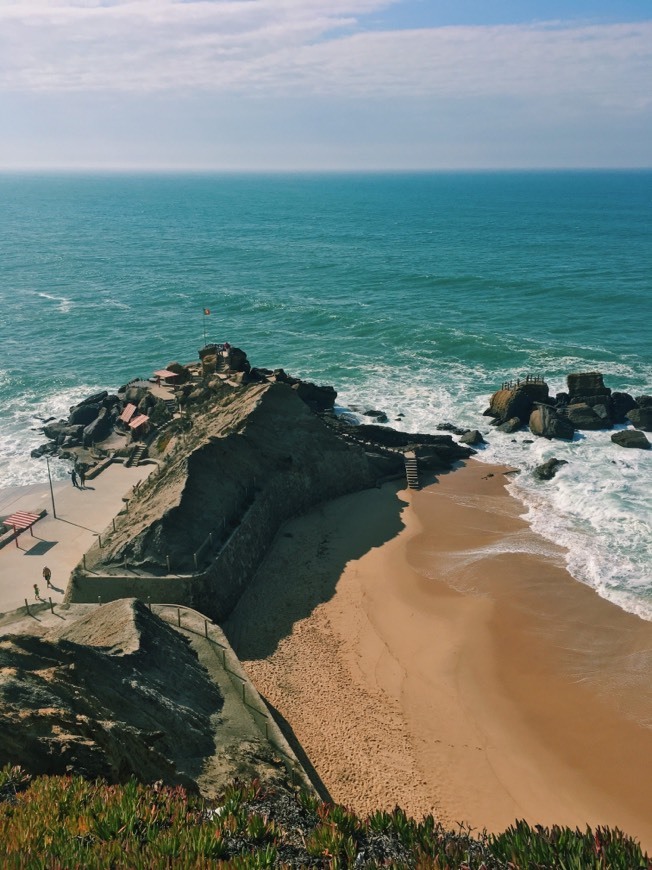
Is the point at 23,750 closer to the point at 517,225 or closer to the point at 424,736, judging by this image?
the point at 424,736

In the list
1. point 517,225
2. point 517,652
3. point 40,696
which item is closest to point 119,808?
point 40,696

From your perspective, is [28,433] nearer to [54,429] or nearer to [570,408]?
[54,429]

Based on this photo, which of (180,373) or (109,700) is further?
(180,373)

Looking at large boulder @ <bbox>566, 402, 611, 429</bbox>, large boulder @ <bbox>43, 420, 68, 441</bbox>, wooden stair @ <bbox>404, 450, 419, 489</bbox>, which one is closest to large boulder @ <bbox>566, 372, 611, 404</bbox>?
large boulder @ <bbox>566, 402, 611, 429</bbox>

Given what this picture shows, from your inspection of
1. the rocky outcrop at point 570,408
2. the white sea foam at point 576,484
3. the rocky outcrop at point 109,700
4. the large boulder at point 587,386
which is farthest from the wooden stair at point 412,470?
the rocky outcrop at point 109,700

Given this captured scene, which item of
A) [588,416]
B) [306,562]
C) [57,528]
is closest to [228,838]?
[306,562]

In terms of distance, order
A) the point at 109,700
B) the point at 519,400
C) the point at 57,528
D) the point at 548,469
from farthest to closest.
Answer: the point at 519,400 → the point at 548,469 → the point at 57,528 → the point at 109,700

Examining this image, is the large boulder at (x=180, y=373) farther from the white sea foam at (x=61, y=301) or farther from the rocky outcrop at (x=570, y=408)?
the white sea foam at (x=61, y=301)
